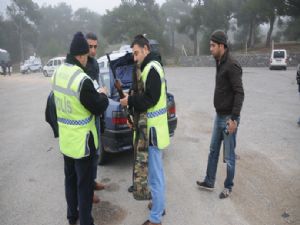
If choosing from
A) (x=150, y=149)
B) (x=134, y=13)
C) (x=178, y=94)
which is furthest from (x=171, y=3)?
(x=150, y=149)

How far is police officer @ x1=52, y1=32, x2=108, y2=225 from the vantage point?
9.90ft

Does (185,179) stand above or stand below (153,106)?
below

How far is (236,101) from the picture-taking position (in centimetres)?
376

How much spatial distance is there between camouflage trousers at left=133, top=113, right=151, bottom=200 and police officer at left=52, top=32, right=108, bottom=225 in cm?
41

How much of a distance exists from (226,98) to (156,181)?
1.30 m

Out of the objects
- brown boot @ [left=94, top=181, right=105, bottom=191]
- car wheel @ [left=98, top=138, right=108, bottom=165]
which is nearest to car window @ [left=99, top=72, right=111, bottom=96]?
car wheel @ [left=98, top=138, right=108, bottom=165]

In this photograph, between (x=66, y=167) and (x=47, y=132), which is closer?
(x=66, y=167)

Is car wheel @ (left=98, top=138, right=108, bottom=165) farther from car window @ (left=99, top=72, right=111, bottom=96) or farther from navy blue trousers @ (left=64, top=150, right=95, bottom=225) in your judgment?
navy blue trousers @ (left=64, top=150, right=95, bottom=225)

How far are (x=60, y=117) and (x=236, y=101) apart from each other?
1.93 meters

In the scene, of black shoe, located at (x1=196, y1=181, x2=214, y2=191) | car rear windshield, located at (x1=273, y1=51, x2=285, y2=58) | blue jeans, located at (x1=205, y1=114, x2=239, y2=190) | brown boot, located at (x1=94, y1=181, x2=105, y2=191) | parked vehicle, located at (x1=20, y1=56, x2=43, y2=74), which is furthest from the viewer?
parked vehicle, located at (x1=20, y1=56, x2=43, y2=74)

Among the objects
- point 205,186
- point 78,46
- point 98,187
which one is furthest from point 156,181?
point 78,46

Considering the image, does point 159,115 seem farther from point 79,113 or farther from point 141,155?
point 79,113

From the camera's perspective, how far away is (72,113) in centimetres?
311

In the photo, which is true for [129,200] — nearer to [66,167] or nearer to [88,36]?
[66,167]
